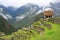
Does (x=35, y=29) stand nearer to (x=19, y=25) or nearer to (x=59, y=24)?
(x=59, y=24)

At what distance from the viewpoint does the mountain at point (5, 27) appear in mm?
12199

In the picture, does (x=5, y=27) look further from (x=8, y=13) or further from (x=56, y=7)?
(x=56, y=7)

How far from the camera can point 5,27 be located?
1282 centimetres

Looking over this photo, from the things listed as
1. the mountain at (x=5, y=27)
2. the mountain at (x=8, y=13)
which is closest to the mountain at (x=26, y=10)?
the mountain at (x=8, y=13)

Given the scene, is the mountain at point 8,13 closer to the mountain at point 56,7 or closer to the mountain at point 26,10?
the mountain at point 26,10

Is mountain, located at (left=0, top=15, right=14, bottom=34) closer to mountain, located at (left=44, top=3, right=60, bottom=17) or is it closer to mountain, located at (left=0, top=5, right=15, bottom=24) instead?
mountain, located at (left=0, top=5, right=15, bottom=24)

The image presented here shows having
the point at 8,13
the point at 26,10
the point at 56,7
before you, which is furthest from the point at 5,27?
the point at 56,7

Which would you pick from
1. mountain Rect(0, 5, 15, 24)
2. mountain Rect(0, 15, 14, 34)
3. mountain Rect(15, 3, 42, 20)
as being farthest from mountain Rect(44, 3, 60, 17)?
mountain Rect(0, 15, 14, 34)

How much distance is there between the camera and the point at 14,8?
41.3ft

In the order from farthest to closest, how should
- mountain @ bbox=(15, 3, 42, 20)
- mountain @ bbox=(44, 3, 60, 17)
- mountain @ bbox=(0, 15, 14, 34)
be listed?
1. mountain @ bbox=(15, 3, 42, 20)
2. mountain @ bbox=(0, 15, 14, 34)
3. mountain @ bbox=(44, 3, 60, 17)

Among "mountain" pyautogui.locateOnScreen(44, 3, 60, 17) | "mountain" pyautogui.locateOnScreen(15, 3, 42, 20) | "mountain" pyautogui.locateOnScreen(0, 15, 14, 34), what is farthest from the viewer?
"mountain" pyautogui.locateOnScreen(15, 3, 42, 20)

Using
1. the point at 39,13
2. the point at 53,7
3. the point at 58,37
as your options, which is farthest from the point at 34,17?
the point at 58,37

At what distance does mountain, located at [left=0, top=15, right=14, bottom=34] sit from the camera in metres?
12.2

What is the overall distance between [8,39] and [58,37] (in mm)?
3624
